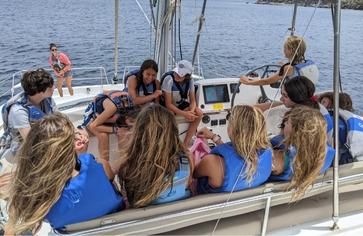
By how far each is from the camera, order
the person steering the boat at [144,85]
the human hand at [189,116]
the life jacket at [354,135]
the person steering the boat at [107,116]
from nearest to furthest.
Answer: the life jacket at [354,135], the person steering the boat at [107,116], the person steering the boat at [144,85], the human hand at [189,116]

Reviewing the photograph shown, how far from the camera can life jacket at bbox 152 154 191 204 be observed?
2.03m

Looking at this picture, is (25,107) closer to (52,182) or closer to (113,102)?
(113,102)

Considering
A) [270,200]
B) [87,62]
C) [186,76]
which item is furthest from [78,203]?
[87,62]

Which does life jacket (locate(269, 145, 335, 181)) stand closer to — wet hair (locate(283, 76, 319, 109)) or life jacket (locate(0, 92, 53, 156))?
wet hair (locate(283, 76, 319, 109))

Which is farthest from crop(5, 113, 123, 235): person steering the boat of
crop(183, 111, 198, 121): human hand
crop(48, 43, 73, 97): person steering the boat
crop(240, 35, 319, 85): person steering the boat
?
crop(48, 43, 73, 97): person steering the boat

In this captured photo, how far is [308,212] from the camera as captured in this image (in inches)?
90.1

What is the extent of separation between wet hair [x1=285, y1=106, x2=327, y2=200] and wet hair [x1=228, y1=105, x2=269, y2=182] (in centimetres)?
20

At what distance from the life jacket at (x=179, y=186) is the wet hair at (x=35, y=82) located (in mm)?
1355

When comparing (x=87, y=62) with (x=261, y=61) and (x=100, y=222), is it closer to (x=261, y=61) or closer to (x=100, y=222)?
(x=261, y=61)

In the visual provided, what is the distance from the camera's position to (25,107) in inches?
115

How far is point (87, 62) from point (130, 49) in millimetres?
2723

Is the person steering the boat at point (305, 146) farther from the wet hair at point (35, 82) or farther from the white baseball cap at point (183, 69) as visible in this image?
the white baseball cap at point (183, 69)

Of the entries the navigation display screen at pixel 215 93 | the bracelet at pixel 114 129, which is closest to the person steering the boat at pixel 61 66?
the navigation display screen at pixel 215 93

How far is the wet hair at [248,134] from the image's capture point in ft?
6.81
